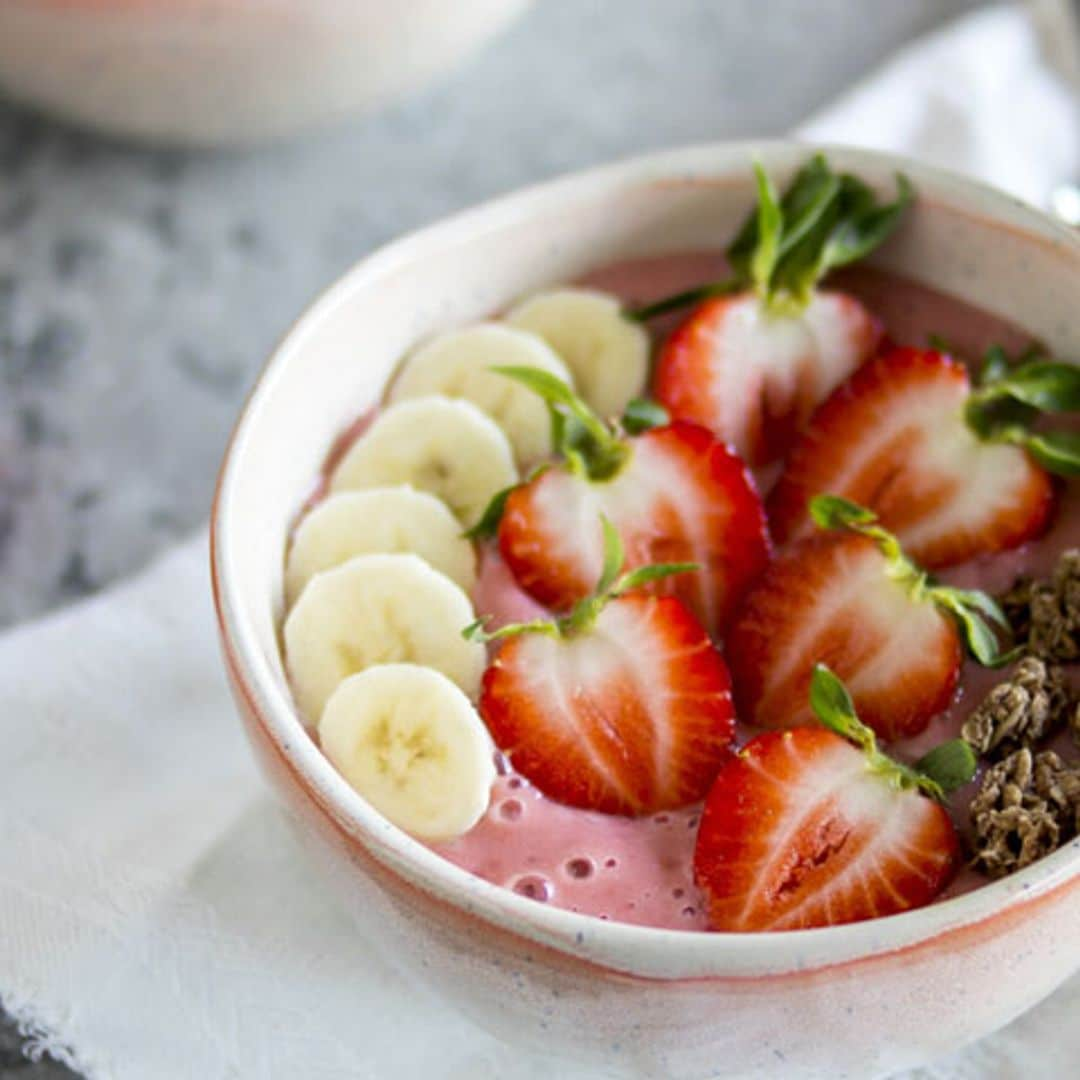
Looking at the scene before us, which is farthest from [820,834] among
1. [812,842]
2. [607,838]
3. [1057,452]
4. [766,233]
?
[766,233]

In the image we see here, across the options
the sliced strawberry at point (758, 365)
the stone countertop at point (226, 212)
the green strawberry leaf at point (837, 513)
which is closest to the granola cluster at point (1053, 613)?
the green strawberry leaf at point (837, 513)

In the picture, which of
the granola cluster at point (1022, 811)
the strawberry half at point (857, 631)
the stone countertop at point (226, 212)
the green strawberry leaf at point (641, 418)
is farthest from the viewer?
the stone countertop at point (226, 212)

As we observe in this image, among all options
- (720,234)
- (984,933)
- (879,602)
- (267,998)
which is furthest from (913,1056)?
(720,234)

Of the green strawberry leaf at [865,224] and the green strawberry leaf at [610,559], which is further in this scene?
the green strawberry leaf at [865,224]

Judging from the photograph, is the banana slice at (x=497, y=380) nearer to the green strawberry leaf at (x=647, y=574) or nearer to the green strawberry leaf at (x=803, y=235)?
the green strawberry leaf at (x=803, y=235)

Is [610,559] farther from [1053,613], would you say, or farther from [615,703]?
[1053,613]

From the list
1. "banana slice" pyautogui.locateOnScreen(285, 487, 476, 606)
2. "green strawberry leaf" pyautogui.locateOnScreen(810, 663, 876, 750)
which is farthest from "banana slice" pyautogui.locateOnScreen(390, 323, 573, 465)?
"green strawberry leaf" pyautogui.locateOnScreen(810, 663, 876, 750)

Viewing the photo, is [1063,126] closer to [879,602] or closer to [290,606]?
[879,602]
